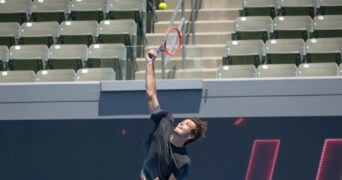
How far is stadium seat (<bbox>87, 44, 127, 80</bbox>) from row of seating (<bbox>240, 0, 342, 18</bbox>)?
262 centimetres

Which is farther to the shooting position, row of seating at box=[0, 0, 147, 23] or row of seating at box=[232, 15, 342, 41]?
row of seating at box=[0, 0, 147, 23]

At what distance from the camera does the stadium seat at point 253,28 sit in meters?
12.3

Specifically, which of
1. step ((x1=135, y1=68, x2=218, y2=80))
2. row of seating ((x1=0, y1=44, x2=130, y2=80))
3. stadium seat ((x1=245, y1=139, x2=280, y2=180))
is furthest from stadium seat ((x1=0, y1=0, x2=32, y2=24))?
stadium seat ((x1=245, y1=139, x2=280, y2=180))

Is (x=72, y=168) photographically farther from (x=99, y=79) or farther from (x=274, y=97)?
(x=274, y=97)

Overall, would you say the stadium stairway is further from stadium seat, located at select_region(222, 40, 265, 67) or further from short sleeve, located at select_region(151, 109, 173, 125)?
short sleeve, located at select_region(151, 109, 173, 125)

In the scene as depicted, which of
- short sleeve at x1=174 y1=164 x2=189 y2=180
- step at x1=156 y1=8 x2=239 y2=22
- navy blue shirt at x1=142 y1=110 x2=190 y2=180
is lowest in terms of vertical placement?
short sleeve at x1=174 y1=164 x2=189 y2=180

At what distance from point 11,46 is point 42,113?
229 centimetres

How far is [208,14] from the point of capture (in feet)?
45.1

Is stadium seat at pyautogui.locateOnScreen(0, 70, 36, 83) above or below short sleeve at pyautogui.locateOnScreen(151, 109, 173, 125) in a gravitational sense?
below

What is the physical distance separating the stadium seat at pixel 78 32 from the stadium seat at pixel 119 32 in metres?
0.13

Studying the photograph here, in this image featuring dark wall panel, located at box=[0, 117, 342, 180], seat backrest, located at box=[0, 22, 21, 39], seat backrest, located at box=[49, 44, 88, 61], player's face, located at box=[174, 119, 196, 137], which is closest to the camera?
player's face, located at box=[174, 119, 196, 137]

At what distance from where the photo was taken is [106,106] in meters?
10.6

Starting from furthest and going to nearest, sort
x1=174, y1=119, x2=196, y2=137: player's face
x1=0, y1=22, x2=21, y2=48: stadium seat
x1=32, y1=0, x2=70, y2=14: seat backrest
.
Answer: x1=32, y1=0, x2=70, y2=14: seat backrest, x1=0, y1=22, x2=21, y2=48: stadium seat, x1=174, y1=119, x2=196, y2=137: player's face

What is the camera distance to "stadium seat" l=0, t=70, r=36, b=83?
1162 cm
